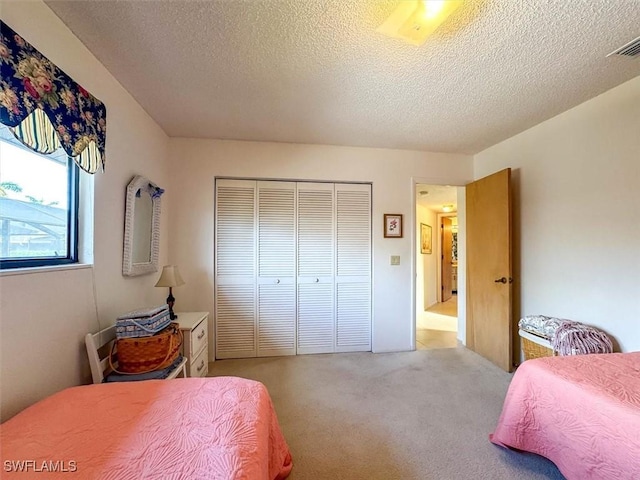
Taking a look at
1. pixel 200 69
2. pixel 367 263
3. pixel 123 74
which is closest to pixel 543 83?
pixel 367 263

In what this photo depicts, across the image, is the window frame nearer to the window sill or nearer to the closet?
the window sill

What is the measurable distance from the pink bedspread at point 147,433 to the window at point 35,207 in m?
0.68

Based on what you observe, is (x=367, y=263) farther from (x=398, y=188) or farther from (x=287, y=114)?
(x=287, y=114)

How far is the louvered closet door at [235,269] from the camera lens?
118 inches

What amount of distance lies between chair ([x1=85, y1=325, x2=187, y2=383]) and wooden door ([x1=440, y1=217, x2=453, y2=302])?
20.8ft

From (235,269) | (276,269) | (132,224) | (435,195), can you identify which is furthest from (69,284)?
(435,195)

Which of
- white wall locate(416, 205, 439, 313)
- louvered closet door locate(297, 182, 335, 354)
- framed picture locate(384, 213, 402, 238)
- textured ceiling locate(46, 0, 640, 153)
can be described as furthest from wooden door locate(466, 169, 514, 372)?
white wall locate(416, 205, 439, 313)

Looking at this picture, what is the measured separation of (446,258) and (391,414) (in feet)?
19.0

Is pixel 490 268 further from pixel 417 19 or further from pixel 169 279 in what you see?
pixel 169 279

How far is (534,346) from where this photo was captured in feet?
7.89

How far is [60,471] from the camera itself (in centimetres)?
79

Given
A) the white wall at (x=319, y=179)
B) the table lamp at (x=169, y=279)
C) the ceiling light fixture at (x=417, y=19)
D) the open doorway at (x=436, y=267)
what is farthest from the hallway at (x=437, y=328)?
the ceiling light fixture at (x=417, y=19)

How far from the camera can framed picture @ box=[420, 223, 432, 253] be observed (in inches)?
230

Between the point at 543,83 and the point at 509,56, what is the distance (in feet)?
1.69
